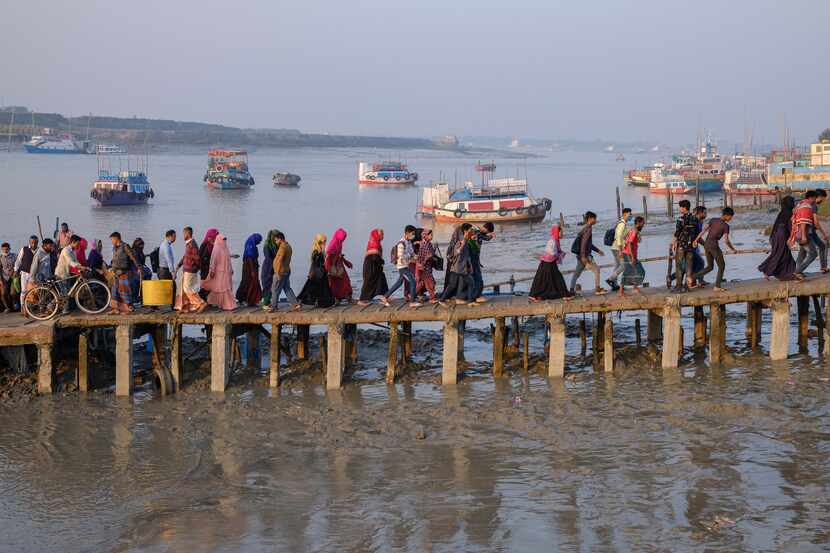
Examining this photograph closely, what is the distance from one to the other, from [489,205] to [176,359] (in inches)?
1916

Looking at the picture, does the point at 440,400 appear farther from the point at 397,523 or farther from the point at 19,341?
the point at 19,341

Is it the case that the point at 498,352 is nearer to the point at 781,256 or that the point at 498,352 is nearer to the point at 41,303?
the point at 781,256

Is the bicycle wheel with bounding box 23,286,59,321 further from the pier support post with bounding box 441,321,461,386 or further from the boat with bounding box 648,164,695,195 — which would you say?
the boat with bounding box 648,164,695,195

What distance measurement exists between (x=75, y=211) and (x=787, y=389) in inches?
2740

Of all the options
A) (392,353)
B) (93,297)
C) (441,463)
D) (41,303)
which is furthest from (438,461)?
(41,303)

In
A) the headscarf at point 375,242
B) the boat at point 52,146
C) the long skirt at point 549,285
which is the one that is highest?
the boat at point 52,146

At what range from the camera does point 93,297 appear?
16.1 meters

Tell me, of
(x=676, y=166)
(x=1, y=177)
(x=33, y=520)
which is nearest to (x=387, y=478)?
(x=33, y=520)

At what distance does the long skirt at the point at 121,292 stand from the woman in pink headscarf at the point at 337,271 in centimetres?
316

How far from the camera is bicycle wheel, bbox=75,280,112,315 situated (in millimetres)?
16031

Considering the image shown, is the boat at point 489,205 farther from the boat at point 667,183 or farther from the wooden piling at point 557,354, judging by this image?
the wooden piling at point 557,354

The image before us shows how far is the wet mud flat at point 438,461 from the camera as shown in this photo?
34.9 ft

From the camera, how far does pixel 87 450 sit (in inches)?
536

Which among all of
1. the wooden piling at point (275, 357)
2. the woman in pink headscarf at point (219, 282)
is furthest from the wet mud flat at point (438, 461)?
the woman in pink headscarf at point (219, 282)
